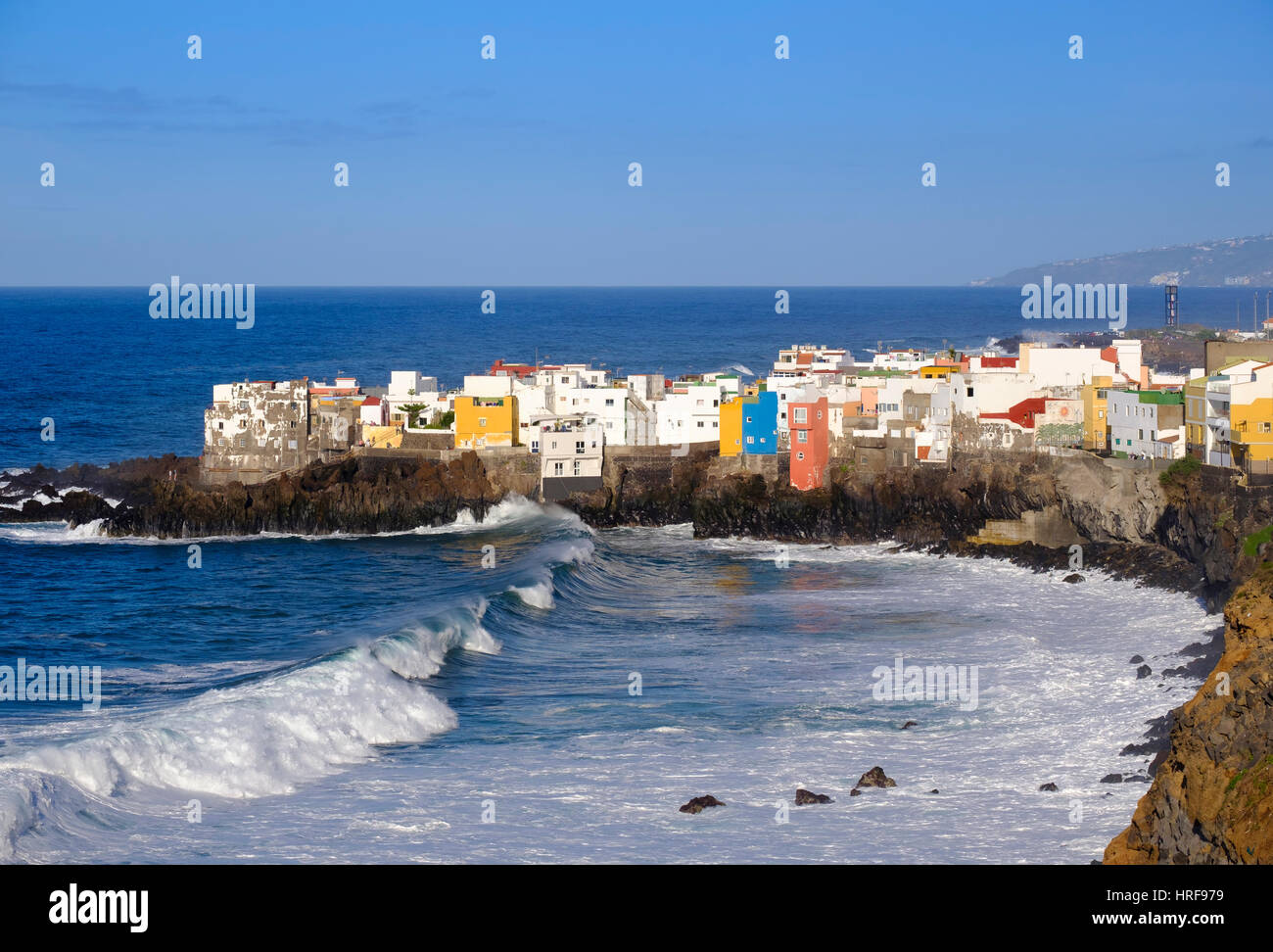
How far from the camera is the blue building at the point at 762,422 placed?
4500 centimetres

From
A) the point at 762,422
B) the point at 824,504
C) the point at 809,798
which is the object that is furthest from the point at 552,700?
the point at 762,422

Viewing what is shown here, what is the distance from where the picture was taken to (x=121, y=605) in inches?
1277

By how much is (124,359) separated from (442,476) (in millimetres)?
66646

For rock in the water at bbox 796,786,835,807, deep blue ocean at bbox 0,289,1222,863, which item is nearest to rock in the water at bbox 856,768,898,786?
deep blue ocean at bbox 0,289,1222,863

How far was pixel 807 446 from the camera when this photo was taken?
145 ft

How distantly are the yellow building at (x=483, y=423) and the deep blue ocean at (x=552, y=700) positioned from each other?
2.67 meters

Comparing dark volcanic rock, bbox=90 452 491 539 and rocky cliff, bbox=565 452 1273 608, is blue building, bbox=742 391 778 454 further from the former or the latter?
dark volcanic rock, bbox=90 452 491 539

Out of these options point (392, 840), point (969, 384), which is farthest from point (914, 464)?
point (392, 840)

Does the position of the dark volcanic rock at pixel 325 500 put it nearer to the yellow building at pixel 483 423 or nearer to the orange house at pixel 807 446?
the yellow building at pixel 483 423

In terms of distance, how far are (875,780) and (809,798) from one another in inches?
41.7

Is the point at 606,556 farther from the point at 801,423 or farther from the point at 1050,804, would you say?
the point at 1050,804

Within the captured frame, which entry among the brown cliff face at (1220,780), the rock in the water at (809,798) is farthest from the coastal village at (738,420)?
the brown cliff face at (1220,780)

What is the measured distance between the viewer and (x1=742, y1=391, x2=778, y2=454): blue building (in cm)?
4500

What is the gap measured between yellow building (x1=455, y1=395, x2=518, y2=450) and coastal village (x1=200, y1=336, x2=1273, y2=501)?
0.04 metres
